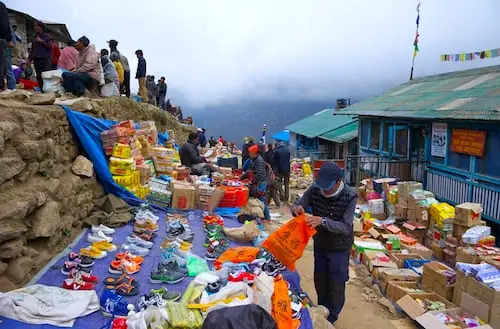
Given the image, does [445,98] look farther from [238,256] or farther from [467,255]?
[238,256]

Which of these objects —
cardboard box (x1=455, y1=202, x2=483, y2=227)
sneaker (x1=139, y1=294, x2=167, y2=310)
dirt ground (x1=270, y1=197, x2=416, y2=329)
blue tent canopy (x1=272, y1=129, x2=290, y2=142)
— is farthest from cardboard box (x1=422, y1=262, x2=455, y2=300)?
blue tent canopy (x1=272, y1=129, x2=290, y2=142)

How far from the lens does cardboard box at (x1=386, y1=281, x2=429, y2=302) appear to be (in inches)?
229

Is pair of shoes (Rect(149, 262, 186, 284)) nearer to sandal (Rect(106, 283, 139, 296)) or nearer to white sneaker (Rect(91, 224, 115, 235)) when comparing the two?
sandal (Rect(106, 283, 139, 296))

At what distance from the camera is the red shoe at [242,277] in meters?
4.27

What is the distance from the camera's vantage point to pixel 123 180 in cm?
716

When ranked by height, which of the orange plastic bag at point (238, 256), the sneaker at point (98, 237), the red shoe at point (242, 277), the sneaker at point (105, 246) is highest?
the sneaker at point (98, 237)

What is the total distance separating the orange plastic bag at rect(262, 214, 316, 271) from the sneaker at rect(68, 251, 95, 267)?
7.40ft

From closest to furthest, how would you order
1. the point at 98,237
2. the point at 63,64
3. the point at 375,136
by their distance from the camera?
the point at 98,237 → the point at 63,64 → the point at 375,136

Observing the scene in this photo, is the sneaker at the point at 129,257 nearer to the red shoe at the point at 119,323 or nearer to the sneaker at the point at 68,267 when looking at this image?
the sneaker at the point at 68,267

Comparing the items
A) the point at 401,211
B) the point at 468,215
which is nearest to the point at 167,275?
the point at 468,215

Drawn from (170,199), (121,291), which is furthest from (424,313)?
(170,199)

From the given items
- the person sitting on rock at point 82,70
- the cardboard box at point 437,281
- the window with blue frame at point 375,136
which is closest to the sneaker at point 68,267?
the person sitting on rock at point 82,70

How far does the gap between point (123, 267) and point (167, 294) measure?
0.96 meters

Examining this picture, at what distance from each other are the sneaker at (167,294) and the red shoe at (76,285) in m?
0.73
